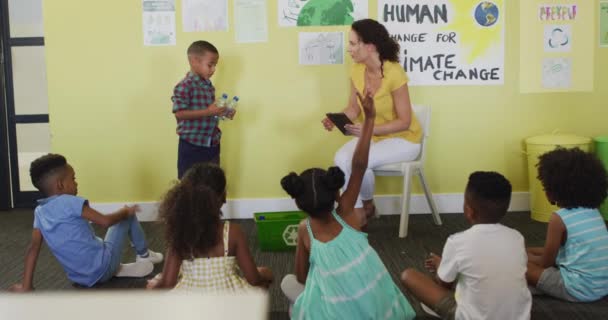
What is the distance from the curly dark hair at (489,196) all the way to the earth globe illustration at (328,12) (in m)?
2.17

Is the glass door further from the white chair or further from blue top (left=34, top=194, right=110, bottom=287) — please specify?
the white chair

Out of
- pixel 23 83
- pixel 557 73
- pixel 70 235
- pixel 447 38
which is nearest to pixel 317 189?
pixel 70 235

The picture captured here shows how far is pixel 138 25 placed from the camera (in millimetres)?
4051

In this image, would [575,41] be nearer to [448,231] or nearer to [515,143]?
[515,143]

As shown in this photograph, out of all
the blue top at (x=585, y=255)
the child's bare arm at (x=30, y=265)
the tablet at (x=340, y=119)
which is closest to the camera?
the blue top at (x=585, y=255)

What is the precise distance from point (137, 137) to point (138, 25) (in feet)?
2.37

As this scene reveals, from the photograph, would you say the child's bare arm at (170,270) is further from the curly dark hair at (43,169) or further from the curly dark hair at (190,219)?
the curly dark hair at (43,169)

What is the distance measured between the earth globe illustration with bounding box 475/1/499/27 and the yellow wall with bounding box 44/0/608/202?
0.35 ft

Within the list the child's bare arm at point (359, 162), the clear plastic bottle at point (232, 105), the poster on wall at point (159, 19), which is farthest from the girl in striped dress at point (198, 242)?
the poster on wall at point (159, 19)

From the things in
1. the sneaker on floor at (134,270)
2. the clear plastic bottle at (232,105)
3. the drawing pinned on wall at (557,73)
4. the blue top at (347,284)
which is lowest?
the sneaker on floor at (134,270)

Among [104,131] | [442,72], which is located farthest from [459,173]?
[104,131]

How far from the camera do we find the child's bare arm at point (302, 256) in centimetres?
216

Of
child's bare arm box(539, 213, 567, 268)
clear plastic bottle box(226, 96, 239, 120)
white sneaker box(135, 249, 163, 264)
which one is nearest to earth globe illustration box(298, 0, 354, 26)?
clear plastic bottle box(226, 96, 239, 120)

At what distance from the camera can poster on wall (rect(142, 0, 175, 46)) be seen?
159 inches
